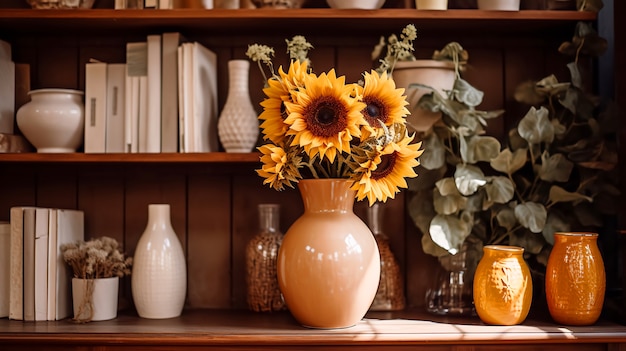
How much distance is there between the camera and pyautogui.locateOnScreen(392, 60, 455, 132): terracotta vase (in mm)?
1736

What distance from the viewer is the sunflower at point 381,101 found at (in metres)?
1.47

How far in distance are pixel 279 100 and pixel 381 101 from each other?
9.0 inches

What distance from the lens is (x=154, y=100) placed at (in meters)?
1.74

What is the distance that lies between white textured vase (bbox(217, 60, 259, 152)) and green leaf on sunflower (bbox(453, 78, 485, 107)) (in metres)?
0.53

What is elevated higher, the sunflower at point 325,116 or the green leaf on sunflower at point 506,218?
the sunflower at point 325,116

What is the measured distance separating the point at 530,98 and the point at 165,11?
3.24 ft

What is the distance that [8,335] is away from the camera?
1491 millimetres

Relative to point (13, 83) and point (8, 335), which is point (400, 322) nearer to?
point (8, 335)

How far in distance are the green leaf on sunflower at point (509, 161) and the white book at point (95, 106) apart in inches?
40.6

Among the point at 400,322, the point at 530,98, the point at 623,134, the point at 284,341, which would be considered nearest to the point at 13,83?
the point at 284,341

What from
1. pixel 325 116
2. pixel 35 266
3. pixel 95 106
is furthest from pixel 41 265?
pixel 325 116

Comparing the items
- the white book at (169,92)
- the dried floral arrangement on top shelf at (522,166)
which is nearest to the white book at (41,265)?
the white book at (169,92)

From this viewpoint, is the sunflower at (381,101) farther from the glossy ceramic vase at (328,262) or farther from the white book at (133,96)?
the white book at (133,96)

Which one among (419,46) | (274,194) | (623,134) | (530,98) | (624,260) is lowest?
(624,260)
